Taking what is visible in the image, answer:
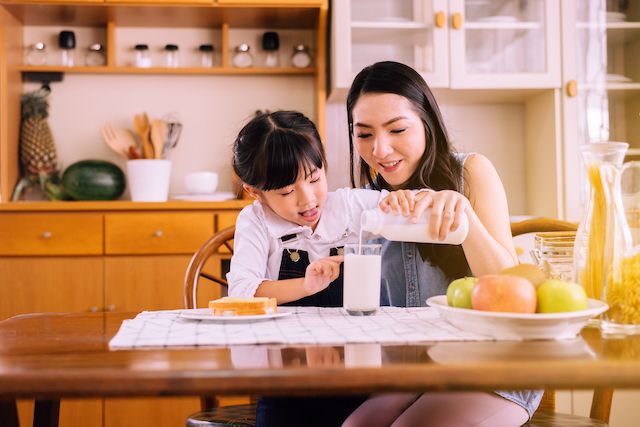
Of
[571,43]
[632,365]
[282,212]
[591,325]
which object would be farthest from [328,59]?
[632,365]

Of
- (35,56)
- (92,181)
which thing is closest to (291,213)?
(92,181)

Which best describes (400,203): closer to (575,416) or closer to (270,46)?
(575,416)

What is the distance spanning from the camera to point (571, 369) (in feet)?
2.13

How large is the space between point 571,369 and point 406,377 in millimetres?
158

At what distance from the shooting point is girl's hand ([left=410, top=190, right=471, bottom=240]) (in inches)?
39.9

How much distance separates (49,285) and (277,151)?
5.35 ft

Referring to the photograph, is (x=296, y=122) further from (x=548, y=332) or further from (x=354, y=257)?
(x=548, y=332)

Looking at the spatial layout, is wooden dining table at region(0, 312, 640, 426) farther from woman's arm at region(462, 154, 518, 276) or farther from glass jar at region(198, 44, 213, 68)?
glass jar at region(198, 44, 213, 68)

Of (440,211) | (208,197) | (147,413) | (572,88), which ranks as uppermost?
(572,88)

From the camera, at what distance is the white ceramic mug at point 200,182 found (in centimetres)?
302

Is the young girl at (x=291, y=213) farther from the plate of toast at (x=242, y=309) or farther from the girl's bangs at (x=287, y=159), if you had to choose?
the plate of toast at (x=242, y=309)

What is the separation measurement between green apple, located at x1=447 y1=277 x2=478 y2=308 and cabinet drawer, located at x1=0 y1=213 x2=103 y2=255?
2.10m

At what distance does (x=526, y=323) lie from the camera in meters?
0.79

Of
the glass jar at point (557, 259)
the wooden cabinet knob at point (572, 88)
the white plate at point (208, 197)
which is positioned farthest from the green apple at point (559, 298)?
the wooden cabinet knob at point (572, 88)
